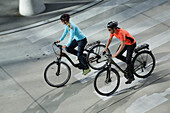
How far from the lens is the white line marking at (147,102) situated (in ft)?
27.5

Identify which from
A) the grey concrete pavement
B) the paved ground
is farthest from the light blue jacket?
the grey concrete pavement

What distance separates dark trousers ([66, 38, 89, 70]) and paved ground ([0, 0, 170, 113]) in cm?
45

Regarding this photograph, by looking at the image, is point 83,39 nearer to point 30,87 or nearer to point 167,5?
point 30,87

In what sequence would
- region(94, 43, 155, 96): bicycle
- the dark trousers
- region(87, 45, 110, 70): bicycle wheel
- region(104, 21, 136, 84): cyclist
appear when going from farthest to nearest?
region(87, 45, 110, 70): bicycle wheel → the dark trousers → region(94, 43, 155, 96): bicycle → region(104, 21, 136, 84): cyclist

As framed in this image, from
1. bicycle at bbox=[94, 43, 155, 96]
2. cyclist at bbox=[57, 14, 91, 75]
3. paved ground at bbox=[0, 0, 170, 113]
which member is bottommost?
paved ground at bbox=[0, 0, 170, 113]

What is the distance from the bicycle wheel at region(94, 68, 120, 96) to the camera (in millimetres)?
8891

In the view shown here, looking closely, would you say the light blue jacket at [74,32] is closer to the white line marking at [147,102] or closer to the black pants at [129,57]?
the black pants at [129,57]

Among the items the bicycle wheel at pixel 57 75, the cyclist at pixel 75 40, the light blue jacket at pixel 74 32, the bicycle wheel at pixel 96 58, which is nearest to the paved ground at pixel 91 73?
the bicycle wheel at pixel 57 75

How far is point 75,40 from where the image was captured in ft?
31.0

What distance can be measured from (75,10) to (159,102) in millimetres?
6423

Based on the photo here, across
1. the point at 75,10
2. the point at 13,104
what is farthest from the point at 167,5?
the point at 13,104

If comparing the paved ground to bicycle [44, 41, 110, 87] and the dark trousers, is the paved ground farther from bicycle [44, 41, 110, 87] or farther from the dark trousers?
the dark trousers

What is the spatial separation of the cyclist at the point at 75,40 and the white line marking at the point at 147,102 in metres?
1.96

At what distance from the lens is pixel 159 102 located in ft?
28.0
